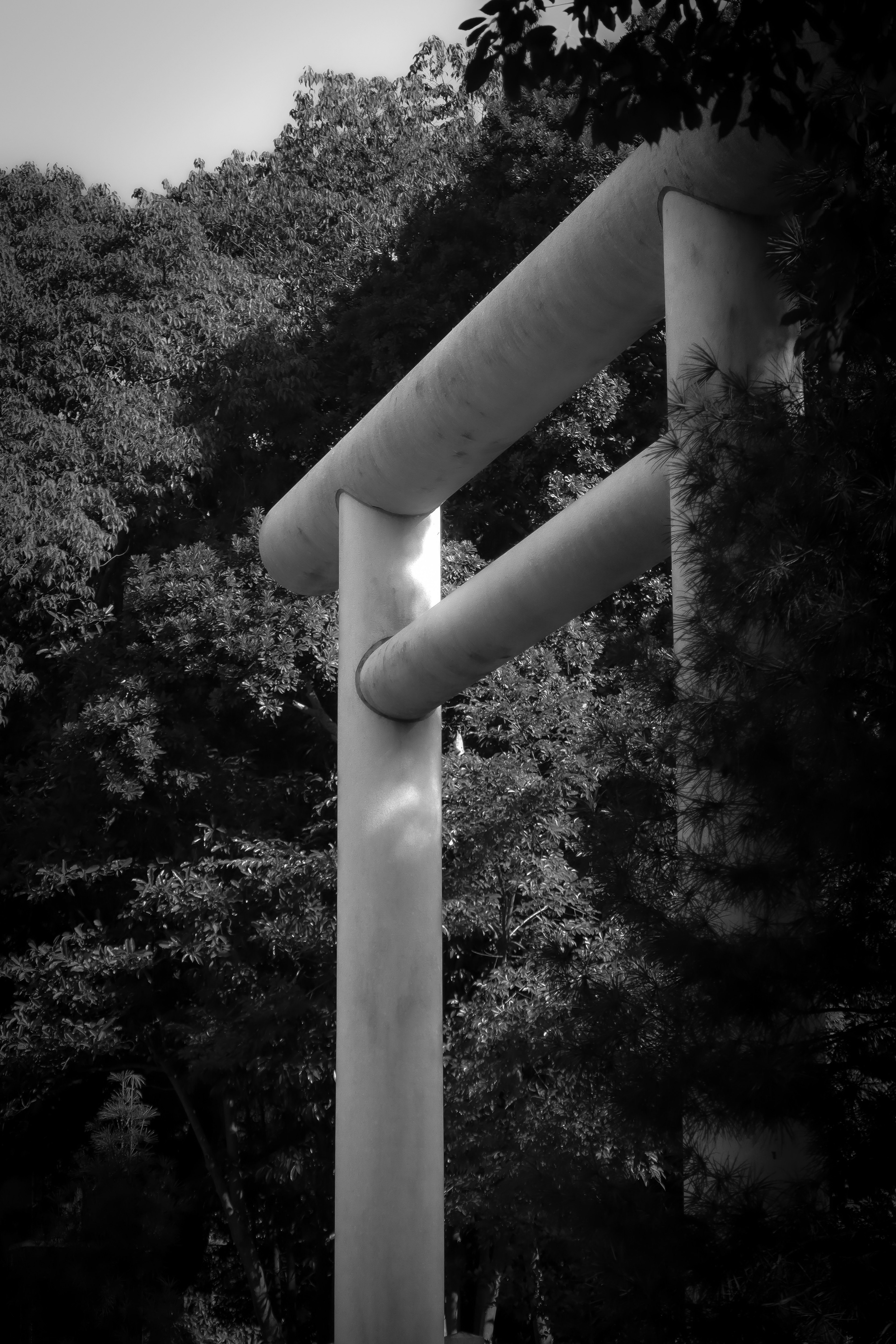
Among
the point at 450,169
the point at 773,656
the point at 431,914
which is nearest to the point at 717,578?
the point at 773,656

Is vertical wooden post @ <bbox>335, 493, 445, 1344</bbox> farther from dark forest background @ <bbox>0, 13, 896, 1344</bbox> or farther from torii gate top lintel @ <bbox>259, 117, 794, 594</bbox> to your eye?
dark forest background @ <bbox>0, 13, 896, 1344</bbox>

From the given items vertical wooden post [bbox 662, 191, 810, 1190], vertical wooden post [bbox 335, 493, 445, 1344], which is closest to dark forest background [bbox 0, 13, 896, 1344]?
vertical wooden post [bbox 662, 191, 810, 1190]

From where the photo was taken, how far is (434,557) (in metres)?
4.76

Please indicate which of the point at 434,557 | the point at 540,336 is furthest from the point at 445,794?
the point at 540,336

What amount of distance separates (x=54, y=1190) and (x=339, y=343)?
249 inches

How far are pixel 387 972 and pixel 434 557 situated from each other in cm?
145

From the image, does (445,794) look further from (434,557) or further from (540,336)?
(540,336)

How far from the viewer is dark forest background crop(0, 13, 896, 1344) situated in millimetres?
1830

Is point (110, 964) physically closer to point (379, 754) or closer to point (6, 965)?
point (6, 965)

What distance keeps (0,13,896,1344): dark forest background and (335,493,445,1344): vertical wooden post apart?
635 mm

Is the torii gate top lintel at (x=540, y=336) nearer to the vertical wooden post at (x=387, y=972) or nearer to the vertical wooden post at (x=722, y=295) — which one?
the vertical wooden post at (x=722, y=295)

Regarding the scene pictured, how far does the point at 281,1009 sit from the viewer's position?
736cm

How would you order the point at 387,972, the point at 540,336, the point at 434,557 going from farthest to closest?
the point at 434,557, the point at 387,972, the point at 540,336

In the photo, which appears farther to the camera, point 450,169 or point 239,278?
point 450,169
